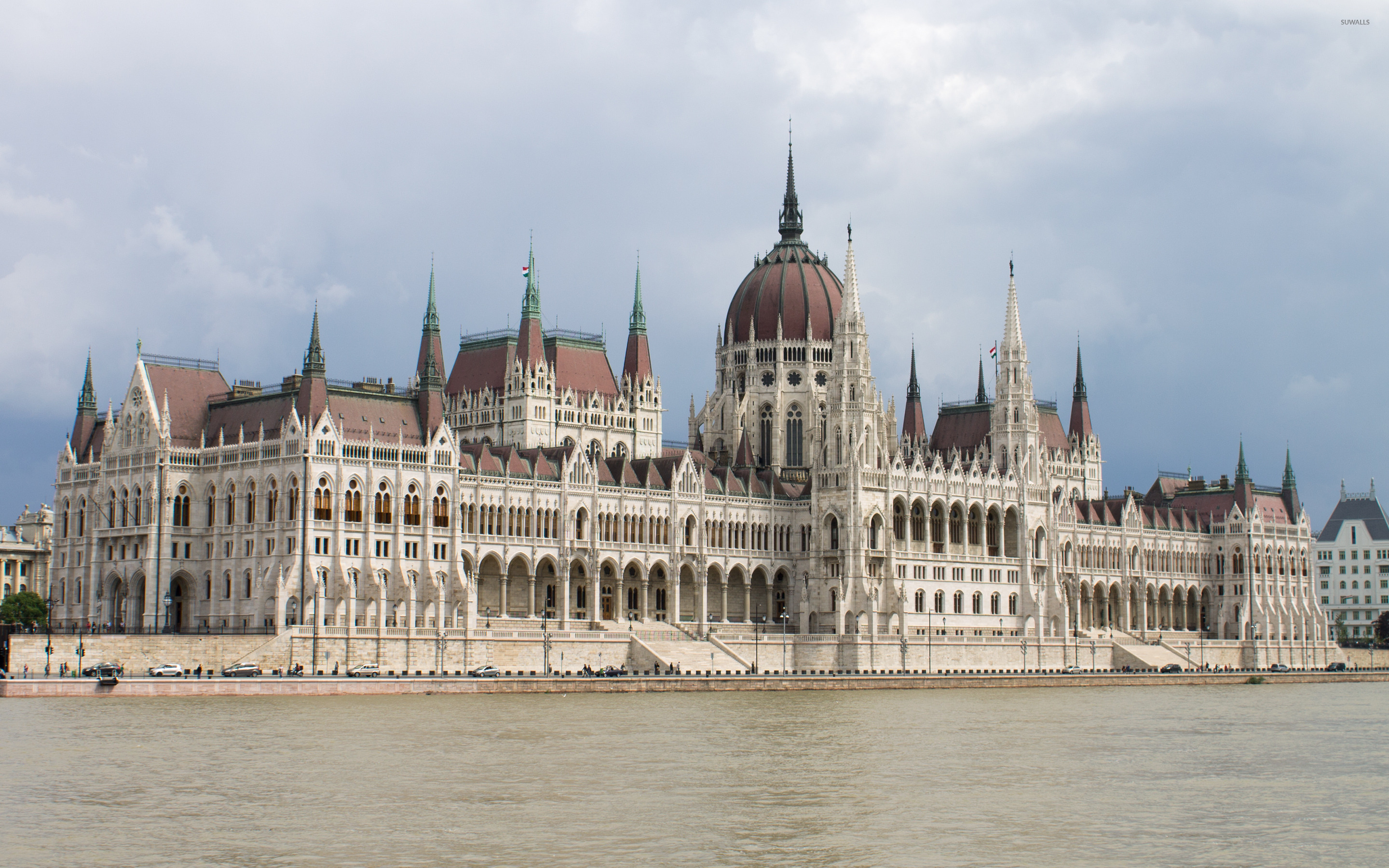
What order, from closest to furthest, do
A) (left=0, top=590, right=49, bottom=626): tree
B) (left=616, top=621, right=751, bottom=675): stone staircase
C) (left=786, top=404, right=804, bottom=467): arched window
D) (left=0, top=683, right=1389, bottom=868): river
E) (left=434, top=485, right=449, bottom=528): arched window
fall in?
1. (left=0, top=683, right=1389, bottom=868): river
2. (left=616, top=621, right=751, bottom=675): stone staircase
3. (left=434, top=485, right=449, bottom=528): arched window
4. (left=0, top=590, right=49, bottom=626): tree
5. (left=786, top=404, right=804, bottom=467): arched window

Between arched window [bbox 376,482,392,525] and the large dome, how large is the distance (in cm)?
5012

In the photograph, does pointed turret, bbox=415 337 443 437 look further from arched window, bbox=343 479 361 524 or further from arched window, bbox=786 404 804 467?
arched window, bbox=786 404 804 467

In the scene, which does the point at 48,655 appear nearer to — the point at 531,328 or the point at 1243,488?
the point at 531,328

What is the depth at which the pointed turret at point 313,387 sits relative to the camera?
109 m

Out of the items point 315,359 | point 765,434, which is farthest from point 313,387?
point 765,434

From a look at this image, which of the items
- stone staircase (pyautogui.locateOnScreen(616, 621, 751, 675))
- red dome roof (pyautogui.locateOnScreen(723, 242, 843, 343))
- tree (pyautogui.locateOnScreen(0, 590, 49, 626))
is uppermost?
red dome roof (pyautogui.locateOnScreen(723, 242, 843, 343))

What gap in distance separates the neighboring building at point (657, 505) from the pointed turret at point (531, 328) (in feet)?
0.66

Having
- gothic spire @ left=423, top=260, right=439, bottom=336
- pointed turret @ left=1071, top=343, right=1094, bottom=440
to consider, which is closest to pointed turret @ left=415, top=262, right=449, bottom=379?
gothic spire @ left=423, top=260, right=439, bottom=336

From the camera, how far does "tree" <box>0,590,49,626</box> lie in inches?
5103

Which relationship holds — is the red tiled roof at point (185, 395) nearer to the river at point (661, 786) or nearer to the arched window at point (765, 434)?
the river at point (661, 786)

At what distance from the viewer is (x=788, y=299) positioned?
15488cm

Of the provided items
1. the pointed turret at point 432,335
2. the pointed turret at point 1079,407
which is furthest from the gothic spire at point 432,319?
the pointed turret at point 1079,407

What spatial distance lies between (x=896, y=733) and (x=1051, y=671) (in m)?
61.1

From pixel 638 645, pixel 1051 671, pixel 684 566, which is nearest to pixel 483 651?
pixel 638 645
